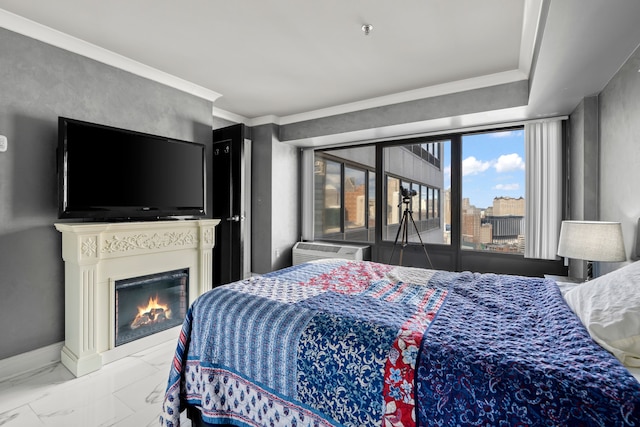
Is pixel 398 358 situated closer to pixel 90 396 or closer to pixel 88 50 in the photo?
pixel 90 396

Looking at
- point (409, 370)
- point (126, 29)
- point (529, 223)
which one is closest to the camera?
point (409, 370)

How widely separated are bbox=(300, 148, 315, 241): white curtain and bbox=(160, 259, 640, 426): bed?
2959mm

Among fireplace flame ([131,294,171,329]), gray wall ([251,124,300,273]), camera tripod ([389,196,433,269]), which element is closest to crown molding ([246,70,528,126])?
gray wall ([251,124,300,273])

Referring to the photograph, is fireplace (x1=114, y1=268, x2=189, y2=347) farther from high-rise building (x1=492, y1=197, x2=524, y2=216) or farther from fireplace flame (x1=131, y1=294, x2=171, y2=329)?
high-rise building (x1=492, y1=197, x2=524, y2=216)

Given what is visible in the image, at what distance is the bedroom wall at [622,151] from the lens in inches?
73.6

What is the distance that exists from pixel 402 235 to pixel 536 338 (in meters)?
3.00

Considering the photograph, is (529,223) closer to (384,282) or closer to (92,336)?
(384,282)

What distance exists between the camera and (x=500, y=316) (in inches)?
50.9

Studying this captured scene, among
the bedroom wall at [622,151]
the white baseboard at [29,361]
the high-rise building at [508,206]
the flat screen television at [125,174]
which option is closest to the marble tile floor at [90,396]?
the white baseboard at [29,361]

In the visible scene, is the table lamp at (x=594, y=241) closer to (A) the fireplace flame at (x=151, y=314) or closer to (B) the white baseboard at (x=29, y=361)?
(A) the fireplace flame at (x=151, y=314)

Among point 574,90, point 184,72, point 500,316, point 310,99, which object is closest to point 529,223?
point 574,90

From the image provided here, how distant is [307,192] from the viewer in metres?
4.76

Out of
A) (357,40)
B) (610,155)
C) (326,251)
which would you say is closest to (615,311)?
(610,155)

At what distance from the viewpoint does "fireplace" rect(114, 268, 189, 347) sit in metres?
2.50
